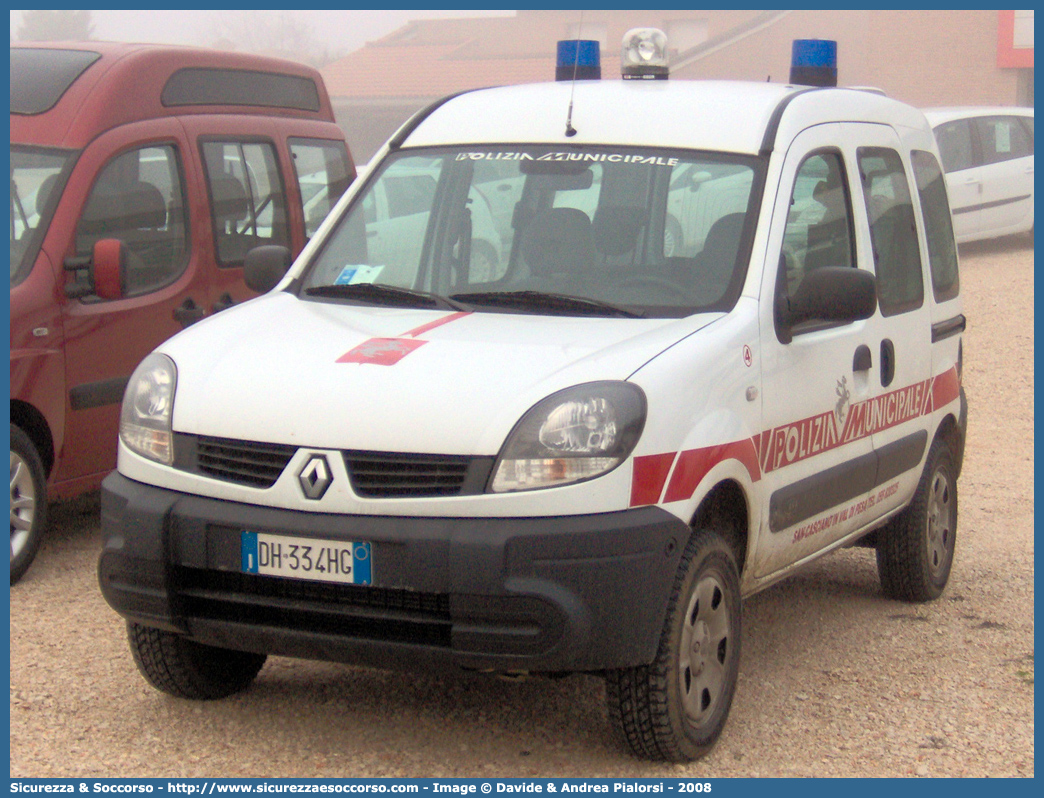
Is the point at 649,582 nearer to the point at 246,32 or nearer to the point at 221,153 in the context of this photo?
the point at 221,153

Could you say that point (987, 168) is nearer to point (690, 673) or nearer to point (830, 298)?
point (830, 298)

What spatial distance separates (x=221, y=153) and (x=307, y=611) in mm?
4163

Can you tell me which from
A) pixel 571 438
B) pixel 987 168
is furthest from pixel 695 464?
pixel 987 168

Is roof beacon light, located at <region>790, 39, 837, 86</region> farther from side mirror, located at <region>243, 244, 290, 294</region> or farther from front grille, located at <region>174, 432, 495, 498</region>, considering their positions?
front grille, located at <region>174, 432, 495, 498</region>

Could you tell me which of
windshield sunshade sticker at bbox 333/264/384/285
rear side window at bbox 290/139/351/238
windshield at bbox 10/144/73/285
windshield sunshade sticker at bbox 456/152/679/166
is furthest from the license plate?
rear side window at bbox 290/139/351/238

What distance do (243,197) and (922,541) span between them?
151 inches

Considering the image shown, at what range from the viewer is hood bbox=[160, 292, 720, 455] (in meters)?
3.94

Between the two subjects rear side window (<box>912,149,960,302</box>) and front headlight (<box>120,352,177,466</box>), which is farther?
rear side window (<box>912,149,960,302</box>)

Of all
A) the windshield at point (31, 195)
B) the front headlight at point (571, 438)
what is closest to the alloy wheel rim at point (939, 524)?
the front headlight at point (571, 438)

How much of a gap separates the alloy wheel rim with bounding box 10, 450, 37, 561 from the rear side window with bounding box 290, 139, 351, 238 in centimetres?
250

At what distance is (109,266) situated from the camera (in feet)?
21.3

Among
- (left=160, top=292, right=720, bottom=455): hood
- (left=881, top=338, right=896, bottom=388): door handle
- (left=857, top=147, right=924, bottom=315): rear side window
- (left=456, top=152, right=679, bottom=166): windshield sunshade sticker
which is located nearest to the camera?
(left=160, top=292, right=720, bottom=455): hood

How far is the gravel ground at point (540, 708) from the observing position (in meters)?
4.40

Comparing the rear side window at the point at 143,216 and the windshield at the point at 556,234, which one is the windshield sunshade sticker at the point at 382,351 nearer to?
the windshield at the point at 556,234
